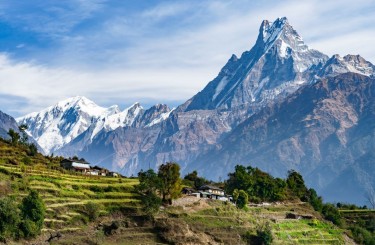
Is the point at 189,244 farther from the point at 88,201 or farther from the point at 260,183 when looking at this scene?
the point at 260,183

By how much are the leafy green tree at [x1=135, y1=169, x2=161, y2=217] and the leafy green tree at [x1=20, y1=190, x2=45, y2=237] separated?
21.4 meters

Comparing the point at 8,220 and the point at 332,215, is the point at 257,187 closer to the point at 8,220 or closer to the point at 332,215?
the point at 332,215

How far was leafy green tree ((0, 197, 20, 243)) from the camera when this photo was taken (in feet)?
285

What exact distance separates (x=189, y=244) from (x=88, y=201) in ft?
71.5

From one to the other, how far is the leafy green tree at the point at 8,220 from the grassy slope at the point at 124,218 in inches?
192

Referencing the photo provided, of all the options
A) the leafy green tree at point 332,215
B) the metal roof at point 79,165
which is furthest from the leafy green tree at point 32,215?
the leafy green tree at point 332,215

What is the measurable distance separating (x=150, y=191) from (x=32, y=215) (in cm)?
2943

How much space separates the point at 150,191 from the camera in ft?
375

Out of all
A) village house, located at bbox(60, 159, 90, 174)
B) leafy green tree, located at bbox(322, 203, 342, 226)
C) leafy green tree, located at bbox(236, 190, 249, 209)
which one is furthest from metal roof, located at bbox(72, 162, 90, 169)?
leafy green tree, located at bbox(322, 203, 342, 226)

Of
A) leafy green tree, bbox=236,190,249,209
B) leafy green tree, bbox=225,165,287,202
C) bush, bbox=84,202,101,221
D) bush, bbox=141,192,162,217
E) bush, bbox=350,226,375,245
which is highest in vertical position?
leafy green tree, bbox=225,165,287,202

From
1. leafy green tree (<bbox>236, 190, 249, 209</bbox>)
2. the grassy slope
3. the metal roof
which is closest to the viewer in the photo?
the grassy slope

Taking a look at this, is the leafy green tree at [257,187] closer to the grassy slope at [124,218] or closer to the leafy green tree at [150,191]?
the grassy slope at [124,218]

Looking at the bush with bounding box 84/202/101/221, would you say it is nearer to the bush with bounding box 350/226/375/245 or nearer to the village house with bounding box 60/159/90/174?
the village house with bounding box 60/159/90/174

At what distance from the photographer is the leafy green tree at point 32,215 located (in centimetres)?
8912
